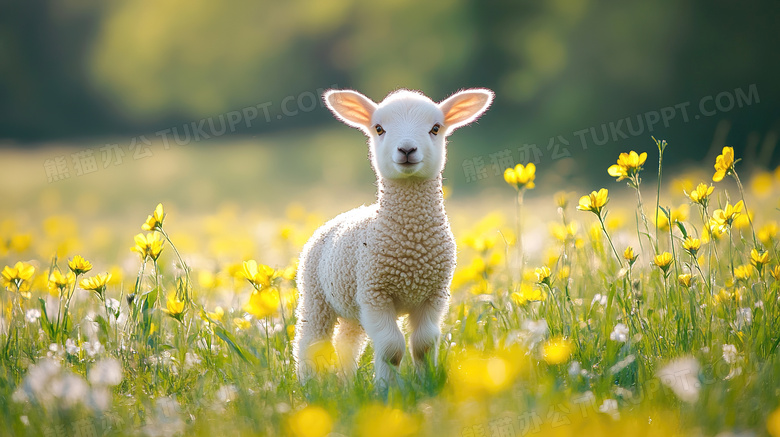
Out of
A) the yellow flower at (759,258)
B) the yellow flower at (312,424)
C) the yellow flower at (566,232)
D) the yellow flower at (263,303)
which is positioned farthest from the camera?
the yellow flower at (566,232)

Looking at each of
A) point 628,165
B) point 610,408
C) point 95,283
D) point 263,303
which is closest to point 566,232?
point 628,165

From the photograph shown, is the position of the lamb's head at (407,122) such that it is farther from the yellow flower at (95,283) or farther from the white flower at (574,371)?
the yellow flower at (95,283)

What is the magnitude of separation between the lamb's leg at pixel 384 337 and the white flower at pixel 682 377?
3.78 feet

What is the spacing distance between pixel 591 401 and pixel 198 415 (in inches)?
60.0

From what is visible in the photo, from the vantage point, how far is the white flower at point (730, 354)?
9.59 feet

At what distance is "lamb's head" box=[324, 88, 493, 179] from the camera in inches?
125

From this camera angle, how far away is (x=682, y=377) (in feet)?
8.32

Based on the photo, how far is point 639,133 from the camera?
15.4m

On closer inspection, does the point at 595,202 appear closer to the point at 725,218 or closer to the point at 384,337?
the point at 725,218

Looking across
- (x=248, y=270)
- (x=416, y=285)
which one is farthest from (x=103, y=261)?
(x=416, y=285)

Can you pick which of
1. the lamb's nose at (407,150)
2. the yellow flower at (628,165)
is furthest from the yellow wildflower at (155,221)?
the yellow flower at (628,165)

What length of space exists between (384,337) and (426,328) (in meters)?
0.23

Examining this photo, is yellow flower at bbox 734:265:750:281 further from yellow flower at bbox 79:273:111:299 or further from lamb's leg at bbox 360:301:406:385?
yellow flower at bbox 79:273:111:299

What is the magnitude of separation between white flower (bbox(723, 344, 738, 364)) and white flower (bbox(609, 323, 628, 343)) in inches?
16.3
